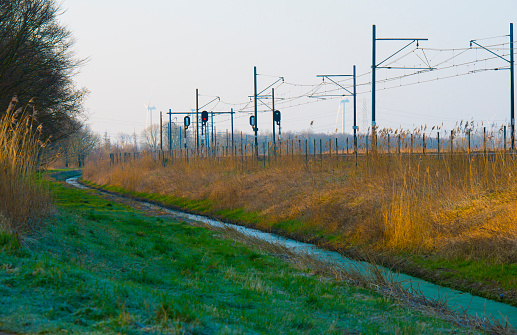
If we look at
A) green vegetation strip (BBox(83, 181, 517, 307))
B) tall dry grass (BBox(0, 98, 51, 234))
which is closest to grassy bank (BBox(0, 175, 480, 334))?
tall dry grass (BBox(0, 98, 51, 234))

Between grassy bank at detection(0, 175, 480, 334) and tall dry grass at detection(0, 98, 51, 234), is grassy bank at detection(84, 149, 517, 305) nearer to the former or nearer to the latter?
grassy bank at detection(0, 175, 480, 334)

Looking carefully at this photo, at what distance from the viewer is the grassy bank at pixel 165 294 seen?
4422mm

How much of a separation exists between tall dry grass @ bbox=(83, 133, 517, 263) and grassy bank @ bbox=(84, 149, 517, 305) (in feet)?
0.08

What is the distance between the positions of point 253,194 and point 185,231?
7989mm

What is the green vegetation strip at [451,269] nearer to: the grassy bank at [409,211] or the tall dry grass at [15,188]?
the grassy bank at [409,211]

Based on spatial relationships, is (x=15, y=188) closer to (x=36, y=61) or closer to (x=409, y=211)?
(x=36, y=61)

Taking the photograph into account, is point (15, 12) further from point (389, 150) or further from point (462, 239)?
point (462, 239)

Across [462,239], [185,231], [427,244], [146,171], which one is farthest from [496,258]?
[146,171]

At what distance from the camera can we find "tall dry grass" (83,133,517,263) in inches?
408

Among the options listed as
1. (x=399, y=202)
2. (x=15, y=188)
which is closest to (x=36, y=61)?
(x=15, y=188)

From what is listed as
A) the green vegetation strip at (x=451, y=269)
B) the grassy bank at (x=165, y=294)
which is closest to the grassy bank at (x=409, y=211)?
the green vegetation strip at (x=451, y=269)

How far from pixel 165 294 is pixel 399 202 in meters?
7.98

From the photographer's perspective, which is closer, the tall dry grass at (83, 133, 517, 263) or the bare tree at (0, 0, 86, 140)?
the tall dry grass at (83, 133, 517, 263)

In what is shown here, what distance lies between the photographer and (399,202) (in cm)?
1206
